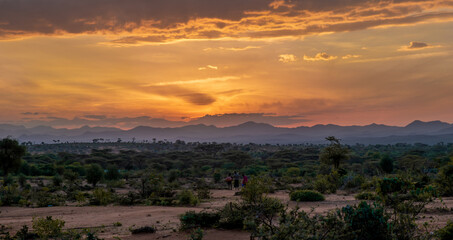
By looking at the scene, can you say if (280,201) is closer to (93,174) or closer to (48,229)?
(48,229)

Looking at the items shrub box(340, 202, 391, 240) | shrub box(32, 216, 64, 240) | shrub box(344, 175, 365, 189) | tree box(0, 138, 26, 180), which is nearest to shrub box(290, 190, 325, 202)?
shrub box(344, 175, 365, 189)

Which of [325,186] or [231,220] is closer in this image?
[231,220]

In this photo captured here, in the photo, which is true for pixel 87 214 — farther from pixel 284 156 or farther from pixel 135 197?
pixel 284 156

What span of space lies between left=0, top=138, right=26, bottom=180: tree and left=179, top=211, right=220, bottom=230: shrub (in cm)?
2585

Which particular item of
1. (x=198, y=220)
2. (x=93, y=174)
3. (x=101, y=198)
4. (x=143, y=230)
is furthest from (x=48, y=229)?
(x=93, y=174)

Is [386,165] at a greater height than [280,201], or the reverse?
[280,201]

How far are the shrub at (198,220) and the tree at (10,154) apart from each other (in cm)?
2585

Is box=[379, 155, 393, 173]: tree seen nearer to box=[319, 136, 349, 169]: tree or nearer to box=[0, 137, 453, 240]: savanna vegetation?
box=[0, 137, 453, 240]: savanna vegetation

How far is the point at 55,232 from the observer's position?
11812 millimetres

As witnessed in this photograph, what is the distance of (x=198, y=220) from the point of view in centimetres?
1349

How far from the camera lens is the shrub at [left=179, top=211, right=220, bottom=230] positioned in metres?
13.3

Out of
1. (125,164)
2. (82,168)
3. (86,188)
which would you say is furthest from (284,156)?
(86,188)

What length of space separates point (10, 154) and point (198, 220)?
26406 mm

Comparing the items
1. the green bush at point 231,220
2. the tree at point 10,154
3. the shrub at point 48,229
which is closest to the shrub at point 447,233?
the green bush at point 231,220
